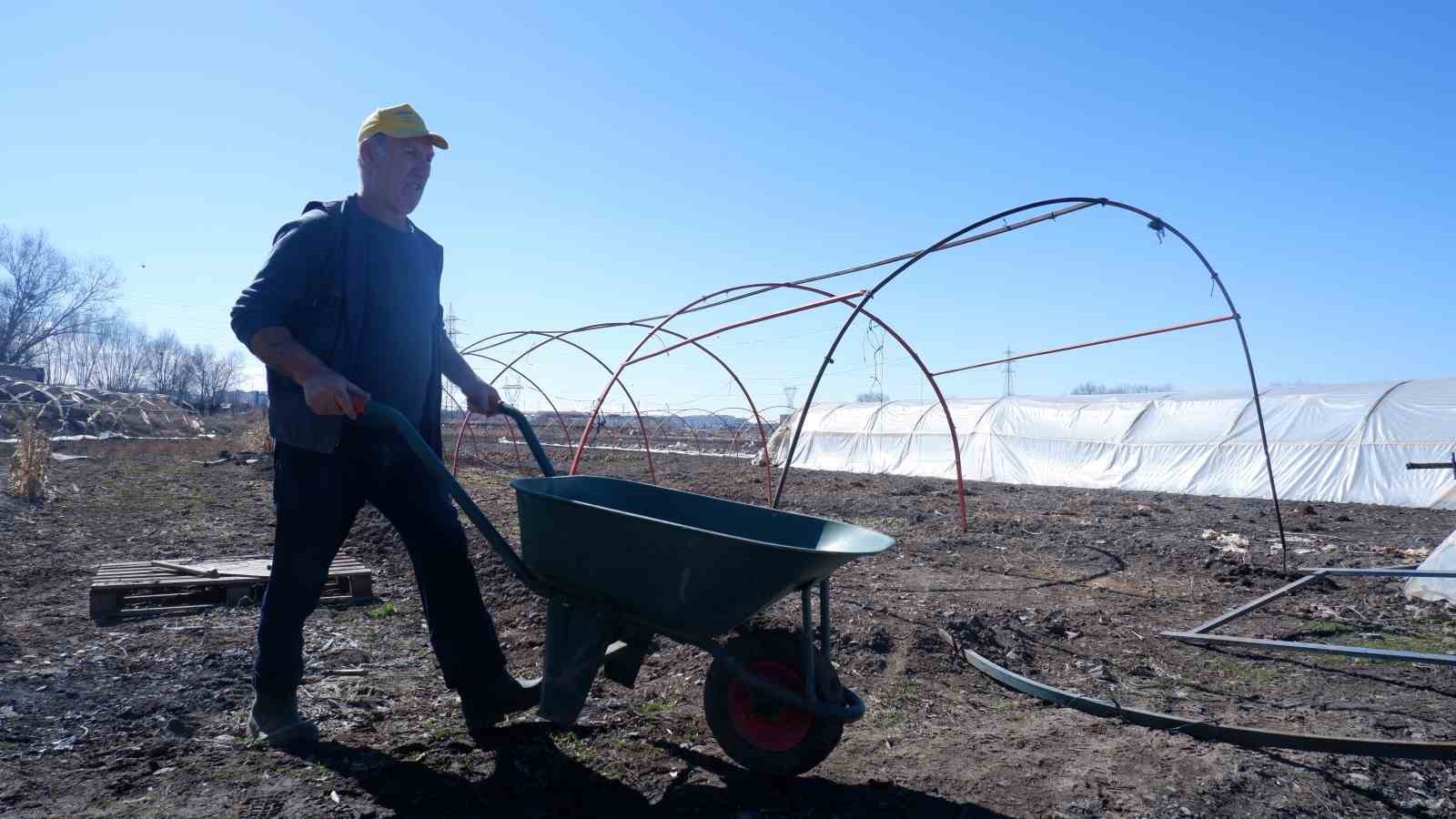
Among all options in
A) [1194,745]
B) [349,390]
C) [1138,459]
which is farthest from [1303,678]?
[1138,459]

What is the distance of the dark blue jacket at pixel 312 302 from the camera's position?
260cm

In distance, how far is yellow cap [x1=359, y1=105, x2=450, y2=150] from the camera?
109 inches

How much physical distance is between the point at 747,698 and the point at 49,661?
10.1 feet

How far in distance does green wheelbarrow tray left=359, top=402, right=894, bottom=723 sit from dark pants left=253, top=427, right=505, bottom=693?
5.2 inches

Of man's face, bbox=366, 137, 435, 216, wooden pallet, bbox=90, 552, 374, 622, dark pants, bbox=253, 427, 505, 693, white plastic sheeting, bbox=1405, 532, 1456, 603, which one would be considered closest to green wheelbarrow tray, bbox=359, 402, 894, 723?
dark pants, bbox=253, 427, 505, 693

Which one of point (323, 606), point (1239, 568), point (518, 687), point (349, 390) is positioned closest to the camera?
point (349, 390)

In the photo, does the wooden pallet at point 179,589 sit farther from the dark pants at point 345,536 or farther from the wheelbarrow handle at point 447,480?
the wheelbarrow handle at point 447,480

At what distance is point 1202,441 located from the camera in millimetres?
15766

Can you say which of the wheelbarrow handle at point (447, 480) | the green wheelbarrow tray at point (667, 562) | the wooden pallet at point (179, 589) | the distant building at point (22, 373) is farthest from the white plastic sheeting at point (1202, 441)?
the distant building at point (22, 373)

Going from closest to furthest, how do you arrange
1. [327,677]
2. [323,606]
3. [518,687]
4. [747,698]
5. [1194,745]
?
1. [747,698]
2. [518,687]
3. [1194,745]
4. [327,677]
5. [323,606]

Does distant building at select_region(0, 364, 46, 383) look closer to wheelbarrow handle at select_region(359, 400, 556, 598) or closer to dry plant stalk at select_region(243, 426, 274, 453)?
dry plant stalk at select_region(243, 426, 274, 453)

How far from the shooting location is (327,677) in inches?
141

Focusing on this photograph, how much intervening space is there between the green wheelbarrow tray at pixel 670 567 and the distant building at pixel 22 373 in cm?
3904

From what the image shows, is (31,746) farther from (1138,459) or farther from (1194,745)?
(1138,459)
